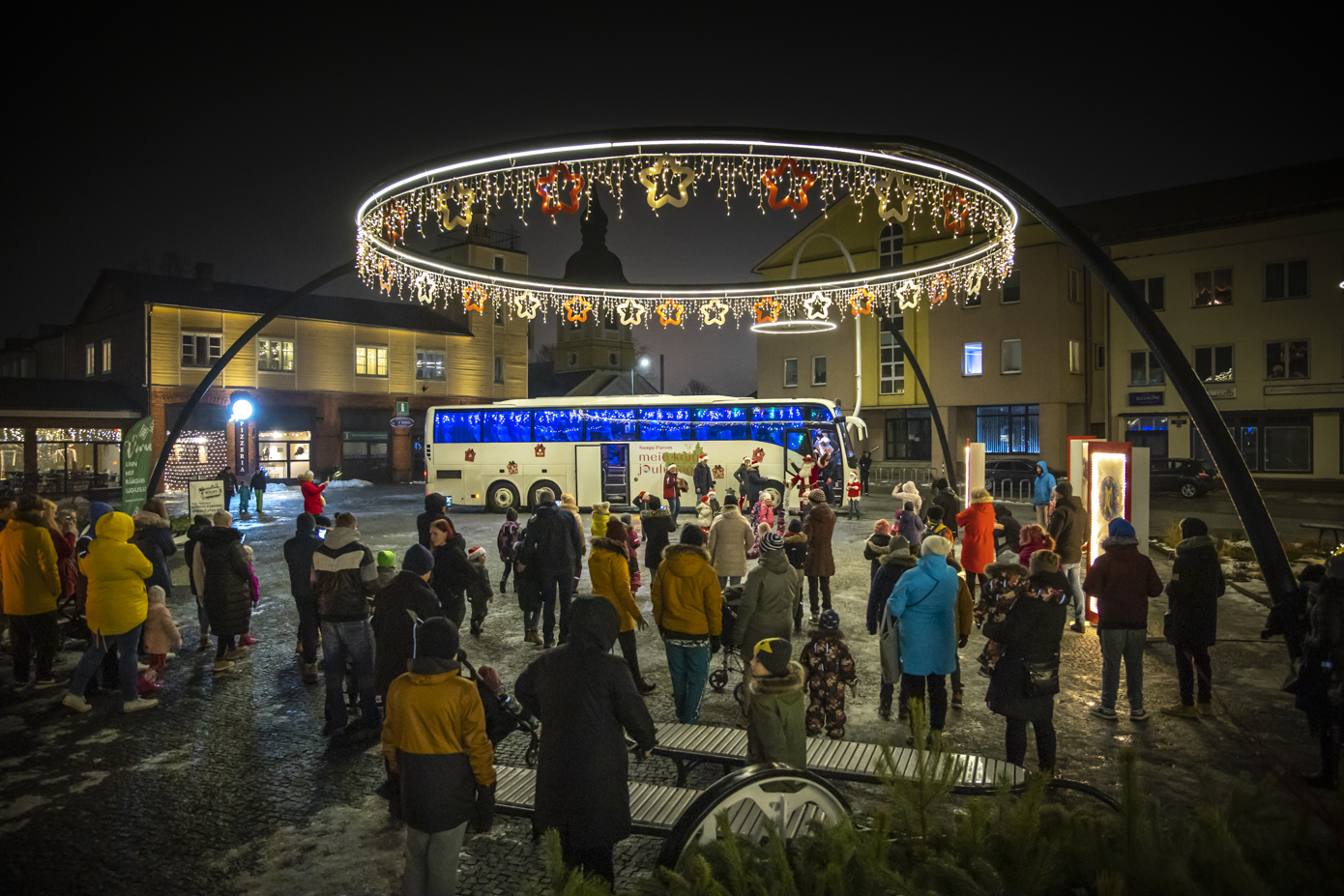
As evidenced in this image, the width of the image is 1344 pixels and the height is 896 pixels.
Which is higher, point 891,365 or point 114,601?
point 891,365

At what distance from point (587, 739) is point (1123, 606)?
5.24m

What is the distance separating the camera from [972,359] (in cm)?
3575

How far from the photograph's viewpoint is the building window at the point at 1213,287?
32.6m

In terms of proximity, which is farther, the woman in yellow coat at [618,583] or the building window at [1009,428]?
the building window at [1009,428]

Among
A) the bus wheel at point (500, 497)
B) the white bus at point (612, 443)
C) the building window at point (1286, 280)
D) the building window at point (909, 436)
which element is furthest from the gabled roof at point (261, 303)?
the building window at point (1286, 280)

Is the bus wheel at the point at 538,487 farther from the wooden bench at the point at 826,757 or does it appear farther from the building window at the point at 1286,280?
the building window at the point at 1286,280

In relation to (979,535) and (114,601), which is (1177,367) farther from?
(114,601)

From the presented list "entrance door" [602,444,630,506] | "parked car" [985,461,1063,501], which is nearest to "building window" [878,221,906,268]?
"parked car" [985,461,1063,501]

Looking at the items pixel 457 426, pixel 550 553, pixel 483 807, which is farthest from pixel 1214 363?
pixel 483 807

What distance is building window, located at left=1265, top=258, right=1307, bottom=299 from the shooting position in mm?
30891

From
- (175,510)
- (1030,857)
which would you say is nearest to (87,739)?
(1030,857)

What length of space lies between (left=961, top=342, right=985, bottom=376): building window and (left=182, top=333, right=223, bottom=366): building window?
34536 mm

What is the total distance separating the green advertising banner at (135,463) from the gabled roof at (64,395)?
21859 mm

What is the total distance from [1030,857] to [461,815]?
2508 mm
